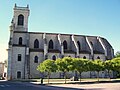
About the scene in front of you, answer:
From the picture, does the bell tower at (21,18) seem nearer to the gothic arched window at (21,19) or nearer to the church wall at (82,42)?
the gothic arched window at (21,19)

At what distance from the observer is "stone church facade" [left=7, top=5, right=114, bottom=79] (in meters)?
67.1

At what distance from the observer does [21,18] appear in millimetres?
73062

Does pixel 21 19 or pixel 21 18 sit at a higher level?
pixel 21 18

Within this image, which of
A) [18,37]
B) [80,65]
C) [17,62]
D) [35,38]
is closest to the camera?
[80,65]

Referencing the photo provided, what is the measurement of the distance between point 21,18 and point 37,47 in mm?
10113

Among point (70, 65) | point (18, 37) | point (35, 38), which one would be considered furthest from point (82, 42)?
point (70, 65)

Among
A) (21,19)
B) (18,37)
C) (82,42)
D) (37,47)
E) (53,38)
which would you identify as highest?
A: (21,19)

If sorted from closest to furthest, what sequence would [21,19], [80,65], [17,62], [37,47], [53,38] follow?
[80,65] < [17,62] < [21,19] < [37,47] < [53,38]

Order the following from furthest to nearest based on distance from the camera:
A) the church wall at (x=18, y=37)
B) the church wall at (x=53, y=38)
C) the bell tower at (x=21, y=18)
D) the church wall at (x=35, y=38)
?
the church wall at (x=53, y=38) → the church wall at (x=35, y=38) → the bell tower at (x=21, y=18) → the church wall at (x=18, y=37)

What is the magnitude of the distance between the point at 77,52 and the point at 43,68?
→ 1819 cm

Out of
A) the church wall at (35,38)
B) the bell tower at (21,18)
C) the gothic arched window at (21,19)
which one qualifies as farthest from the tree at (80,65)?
the gothic arched window at (21,19)

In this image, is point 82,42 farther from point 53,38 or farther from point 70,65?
point 70,65

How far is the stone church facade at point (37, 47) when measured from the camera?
67.1 metres

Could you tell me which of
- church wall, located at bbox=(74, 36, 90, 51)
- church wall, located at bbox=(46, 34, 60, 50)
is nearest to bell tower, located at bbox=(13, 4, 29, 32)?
church wall, located at bbox=(46, 34, 60, 50)
